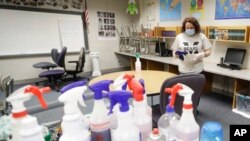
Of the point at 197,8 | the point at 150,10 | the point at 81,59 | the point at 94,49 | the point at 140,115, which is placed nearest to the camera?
the point at 140,115

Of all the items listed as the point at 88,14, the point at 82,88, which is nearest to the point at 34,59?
the point at 88,14

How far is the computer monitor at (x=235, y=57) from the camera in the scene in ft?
10.0

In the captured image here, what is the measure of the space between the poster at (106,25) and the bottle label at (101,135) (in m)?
5.10

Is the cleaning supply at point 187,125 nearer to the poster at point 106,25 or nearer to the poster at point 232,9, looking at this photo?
the poster at point 232,9

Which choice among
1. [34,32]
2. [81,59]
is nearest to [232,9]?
[81,59]

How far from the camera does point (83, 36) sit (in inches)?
205

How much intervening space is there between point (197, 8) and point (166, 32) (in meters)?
0.96

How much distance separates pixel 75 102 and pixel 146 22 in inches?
208

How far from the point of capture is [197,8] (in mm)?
3832

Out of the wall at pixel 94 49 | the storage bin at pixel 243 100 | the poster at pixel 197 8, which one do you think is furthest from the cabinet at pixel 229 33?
the wall at pixel 94 49

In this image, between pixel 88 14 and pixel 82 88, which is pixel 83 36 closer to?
pixel 88 14

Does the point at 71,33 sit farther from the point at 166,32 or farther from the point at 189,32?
the point at 189,32

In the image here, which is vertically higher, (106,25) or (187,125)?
(106,25)

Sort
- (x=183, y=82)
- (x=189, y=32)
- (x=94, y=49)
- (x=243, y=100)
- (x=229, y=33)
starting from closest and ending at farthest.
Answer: (x=183, y=82)
(x=189, y=32)
(x=243, y=100)
(x=229, y=33)
(x=94, y=49)
